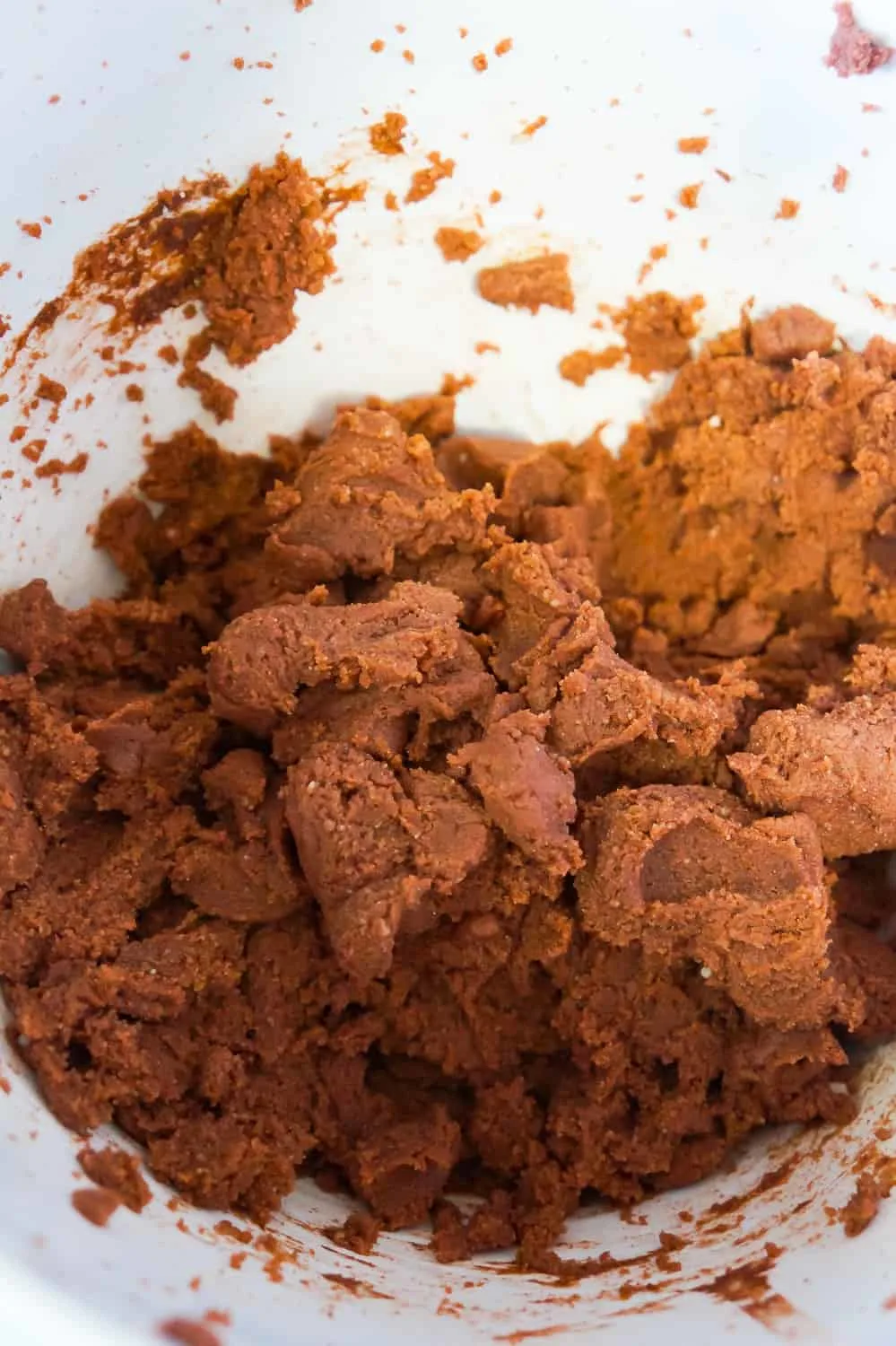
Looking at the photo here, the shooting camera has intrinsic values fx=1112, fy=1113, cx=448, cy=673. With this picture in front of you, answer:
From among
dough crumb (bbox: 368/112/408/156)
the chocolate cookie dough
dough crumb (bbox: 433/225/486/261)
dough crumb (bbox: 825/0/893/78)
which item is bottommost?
the chocolate cookie dough

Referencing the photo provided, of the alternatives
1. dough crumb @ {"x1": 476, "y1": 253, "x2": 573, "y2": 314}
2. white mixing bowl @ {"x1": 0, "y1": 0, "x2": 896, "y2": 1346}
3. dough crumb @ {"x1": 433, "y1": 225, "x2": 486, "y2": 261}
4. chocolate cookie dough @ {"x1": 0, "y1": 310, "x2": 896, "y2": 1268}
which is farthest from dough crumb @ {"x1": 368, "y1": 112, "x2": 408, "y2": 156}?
chocolate cookie dough @ {"x1": 0, "y1": 310, "x2": 896, "y2": 1268}

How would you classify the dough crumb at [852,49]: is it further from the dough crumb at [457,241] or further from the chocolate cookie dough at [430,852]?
the dough crumb at [457,241]

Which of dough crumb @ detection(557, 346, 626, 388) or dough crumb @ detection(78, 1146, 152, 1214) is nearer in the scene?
dough crumb @ detection(78, 1146, 152, 1214)

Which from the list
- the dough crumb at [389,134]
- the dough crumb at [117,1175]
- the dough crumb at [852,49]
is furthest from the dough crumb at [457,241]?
the dough crumb at [117,1175]

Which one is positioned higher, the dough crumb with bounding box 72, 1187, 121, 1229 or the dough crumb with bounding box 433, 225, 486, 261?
the dough crumb with bounding box 433, 225, 486, 261

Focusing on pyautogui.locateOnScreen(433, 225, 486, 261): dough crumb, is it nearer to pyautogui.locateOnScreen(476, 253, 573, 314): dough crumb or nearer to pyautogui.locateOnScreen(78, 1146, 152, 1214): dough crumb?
pyautogui.locateOnScreen(476, 253, 573, 314): dough crumb

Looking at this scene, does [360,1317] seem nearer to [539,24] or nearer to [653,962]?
[653,962]

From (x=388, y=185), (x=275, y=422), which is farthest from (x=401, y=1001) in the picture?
(x=388, y=185)
